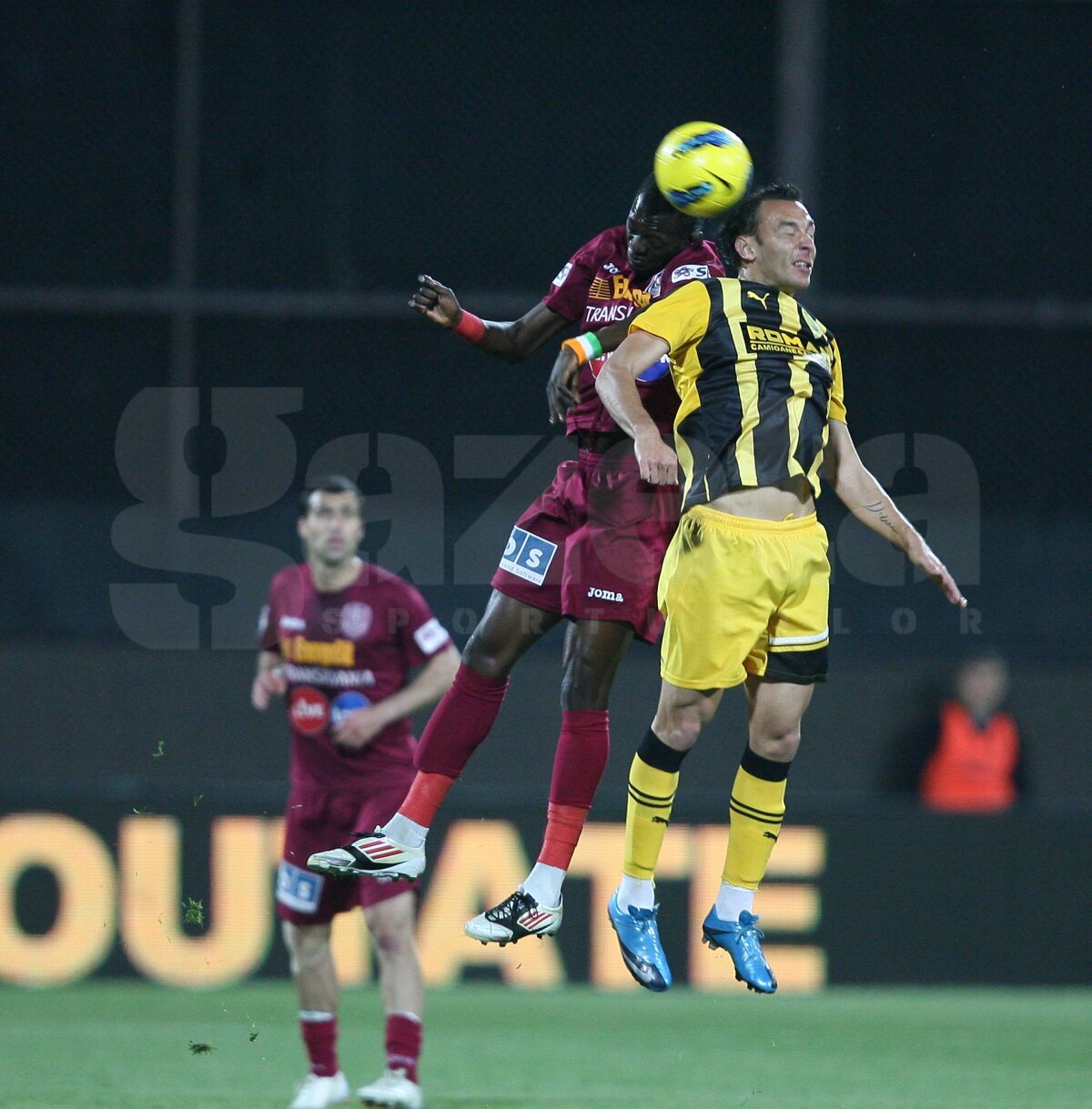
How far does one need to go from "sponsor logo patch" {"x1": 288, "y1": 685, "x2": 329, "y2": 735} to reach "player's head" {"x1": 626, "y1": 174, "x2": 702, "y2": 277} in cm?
304

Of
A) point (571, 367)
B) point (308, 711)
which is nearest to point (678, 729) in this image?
point (571, 367)

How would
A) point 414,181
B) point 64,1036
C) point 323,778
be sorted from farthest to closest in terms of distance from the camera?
point 414,181 < point 64,1036 < point 323,778

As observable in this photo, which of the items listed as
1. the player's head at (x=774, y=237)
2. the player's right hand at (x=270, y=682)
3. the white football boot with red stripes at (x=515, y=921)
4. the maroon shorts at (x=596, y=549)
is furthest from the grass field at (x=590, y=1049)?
the player's head at (x=774, y=237)

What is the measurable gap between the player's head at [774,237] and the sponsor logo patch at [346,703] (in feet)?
10.6

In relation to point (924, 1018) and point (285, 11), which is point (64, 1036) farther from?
point (285, 11)

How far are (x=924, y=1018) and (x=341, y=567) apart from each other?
453 centimetres

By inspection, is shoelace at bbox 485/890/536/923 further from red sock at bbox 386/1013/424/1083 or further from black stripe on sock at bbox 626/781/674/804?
red sock at bbox 386/1013/424/1083

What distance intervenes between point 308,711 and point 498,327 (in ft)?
9.03

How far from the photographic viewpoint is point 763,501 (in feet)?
17.5

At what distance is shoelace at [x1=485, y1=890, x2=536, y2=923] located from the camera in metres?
5.49

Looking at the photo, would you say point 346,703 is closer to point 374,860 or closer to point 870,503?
point 374,860

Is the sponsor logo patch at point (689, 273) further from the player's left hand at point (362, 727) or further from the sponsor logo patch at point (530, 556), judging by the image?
the player's left hand at point (362, 727)

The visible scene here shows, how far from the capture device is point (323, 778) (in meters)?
7.95

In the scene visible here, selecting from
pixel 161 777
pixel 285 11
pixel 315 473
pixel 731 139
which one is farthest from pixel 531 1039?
pixel 285 11
